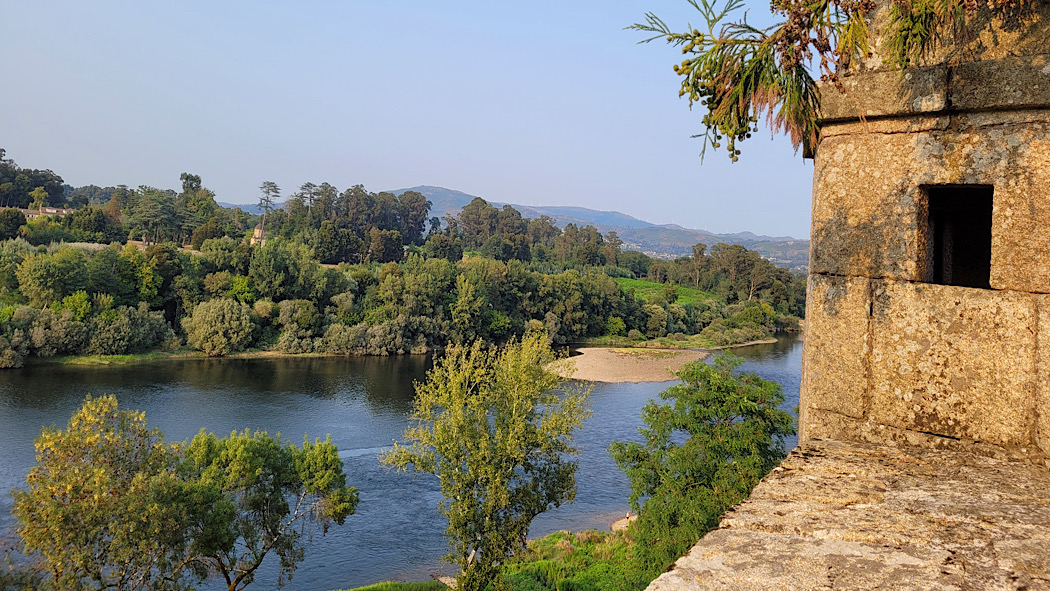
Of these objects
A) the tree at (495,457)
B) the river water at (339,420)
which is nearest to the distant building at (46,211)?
the river water at (339,420)

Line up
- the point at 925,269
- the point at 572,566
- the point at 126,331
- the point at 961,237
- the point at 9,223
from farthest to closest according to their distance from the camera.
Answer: the point at 9,223
the point at 126,331
the point at 572,566
the point at 961,237
the point at 925,269

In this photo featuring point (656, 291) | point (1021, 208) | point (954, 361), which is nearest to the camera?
point (1021, 208)

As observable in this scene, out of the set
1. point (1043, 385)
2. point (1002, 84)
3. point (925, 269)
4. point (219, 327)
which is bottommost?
point (219, 327)

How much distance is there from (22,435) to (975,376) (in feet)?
126

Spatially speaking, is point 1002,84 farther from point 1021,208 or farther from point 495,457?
point 495,457

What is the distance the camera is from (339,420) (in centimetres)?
3809

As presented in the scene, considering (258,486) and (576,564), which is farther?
(576,564)

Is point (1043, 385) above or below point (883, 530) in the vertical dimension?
above

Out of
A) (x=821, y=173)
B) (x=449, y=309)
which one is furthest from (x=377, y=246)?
(x=821, y=173)

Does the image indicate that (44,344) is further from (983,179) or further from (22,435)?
(983,179)

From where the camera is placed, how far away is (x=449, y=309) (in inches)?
2985

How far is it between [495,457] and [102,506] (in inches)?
415

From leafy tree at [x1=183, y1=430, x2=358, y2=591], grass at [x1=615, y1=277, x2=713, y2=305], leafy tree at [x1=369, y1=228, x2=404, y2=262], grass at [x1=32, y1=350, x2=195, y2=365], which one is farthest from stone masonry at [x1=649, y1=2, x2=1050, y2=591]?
leafy tree at [x1=369, y1=228, x2=404, y2=262]

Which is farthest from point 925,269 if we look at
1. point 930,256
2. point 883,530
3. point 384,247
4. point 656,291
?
point 656,291
